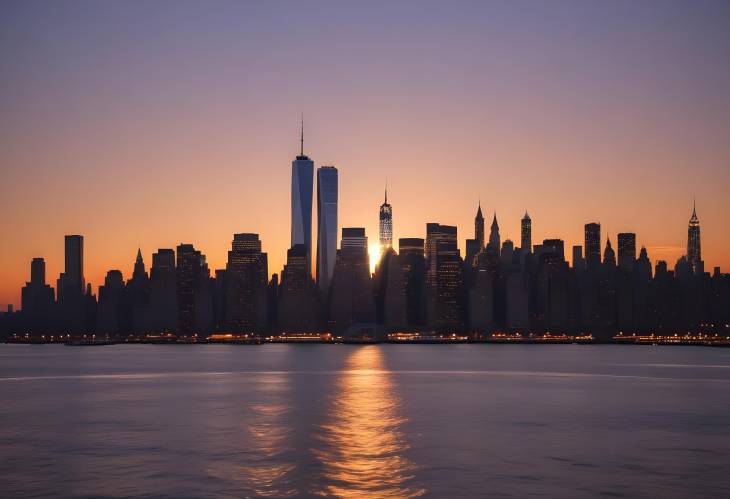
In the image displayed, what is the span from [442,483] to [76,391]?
81048 mm

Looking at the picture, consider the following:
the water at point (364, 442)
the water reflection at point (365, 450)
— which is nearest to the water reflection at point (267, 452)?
the water at point (364, 442)

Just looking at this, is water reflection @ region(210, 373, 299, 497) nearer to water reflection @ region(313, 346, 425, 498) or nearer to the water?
the water

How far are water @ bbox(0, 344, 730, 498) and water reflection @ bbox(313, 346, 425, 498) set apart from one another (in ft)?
0.54

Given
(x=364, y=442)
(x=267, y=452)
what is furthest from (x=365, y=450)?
(x=267, y=452)

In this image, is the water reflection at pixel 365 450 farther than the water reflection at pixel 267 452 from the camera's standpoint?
No

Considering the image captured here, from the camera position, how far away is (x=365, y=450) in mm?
60344

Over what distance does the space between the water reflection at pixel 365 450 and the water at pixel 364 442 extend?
16 centimetres

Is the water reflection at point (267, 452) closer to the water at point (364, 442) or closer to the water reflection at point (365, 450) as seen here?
the water at point (364, 442)

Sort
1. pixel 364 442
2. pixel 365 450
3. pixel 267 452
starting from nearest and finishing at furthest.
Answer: pixel 267 452, pixel 365 450, pixel 364 442

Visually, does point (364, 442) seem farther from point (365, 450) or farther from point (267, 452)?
point (267, 452)

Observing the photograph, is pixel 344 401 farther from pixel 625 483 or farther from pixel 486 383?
pixel 625 483

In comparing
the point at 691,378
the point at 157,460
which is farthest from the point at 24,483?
the point at 691,378

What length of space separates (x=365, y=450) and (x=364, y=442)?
164 inches

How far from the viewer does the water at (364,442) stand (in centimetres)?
4766
